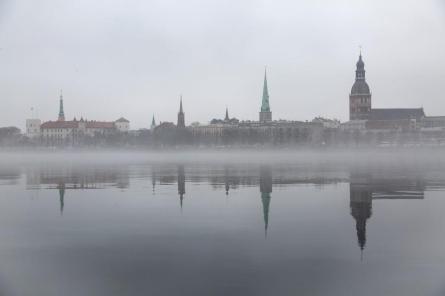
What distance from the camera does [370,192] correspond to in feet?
93.1

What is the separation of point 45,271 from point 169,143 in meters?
141

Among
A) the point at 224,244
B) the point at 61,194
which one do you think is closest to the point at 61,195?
the point at 61,194

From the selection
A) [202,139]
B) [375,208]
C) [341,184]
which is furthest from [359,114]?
[375,208]

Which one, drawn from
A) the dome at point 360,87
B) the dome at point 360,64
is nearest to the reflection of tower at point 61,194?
the dome at point 360,64

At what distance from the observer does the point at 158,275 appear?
1318 centimetres

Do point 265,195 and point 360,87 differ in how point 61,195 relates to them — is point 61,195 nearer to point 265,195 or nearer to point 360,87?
point 265,195

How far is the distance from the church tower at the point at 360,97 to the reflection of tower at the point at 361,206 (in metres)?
139

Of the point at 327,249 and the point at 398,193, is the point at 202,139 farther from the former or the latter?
the point at 327,249

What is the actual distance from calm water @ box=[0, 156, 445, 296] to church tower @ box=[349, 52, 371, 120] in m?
143

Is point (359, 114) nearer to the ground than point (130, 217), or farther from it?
farther from it

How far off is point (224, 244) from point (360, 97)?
16091 centimetres

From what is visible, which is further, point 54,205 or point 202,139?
point 202,139

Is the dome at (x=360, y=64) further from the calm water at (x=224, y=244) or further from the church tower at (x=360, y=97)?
the calm water at (x=224, y=244)

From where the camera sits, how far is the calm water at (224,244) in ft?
41.3
